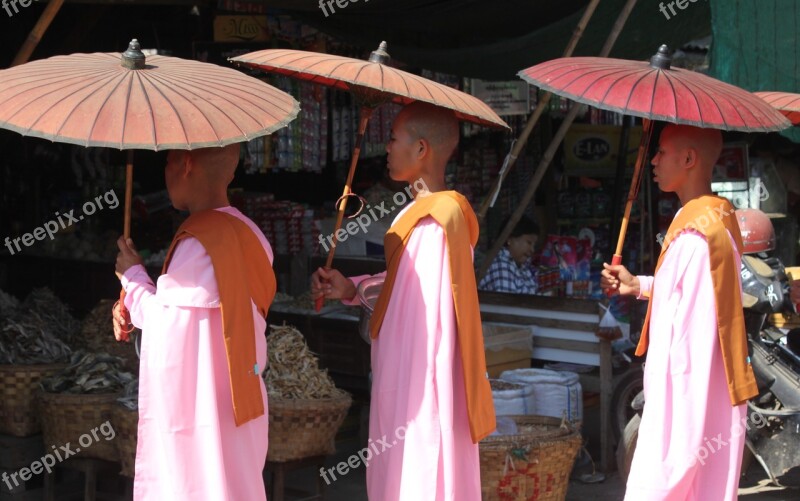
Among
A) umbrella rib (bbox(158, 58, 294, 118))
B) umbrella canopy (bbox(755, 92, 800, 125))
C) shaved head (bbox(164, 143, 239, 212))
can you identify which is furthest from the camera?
umbrella canopy (bbox(755, 92, 800, 125))

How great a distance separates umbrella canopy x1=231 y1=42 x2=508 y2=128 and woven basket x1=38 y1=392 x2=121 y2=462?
2054mm

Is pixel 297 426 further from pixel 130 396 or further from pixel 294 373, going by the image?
pixel 130 396

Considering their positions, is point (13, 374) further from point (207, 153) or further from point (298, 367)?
point (207, 153)

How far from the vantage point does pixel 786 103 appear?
15.4 feet

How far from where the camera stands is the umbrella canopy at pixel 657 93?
3.86 metres

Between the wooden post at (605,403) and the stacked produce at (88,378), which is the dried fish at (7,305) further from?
the wooden post at (605,403)

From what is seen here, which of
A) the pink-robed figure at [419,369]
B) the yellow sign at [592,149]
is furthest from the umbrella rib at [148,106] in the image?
the yellow sign at [592,149]

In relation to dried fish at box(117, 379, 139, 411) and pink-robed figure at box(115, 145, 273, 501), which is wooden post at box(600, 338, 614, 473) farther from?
pink-robed figure at box(115, 145, 273, 501)

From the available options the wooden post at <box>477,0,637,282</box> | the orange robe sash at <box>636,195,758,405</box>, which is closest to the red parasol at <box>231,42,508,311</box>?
the orange robe sash at <box>636,195,758,405</box>

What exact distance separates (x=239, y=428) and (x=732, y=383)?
1.93 metres

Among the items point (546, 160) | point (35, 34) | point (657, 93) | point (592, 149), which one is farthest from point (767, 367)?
point (592, 149)

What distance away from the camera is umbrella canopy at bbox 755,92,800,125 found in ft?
15.2

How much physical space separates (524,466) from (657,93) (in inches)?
80.0

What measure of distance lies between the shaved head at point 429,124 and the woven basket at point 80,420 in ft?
6.79
